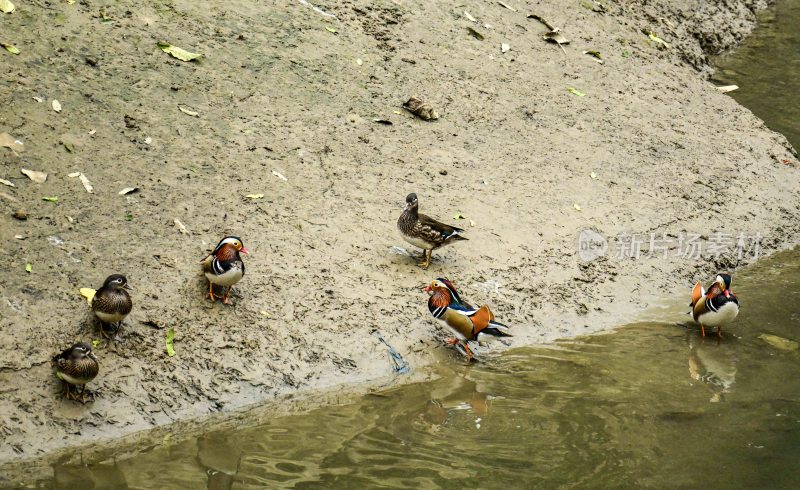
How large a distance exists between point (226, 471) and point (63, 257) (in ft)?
8.49

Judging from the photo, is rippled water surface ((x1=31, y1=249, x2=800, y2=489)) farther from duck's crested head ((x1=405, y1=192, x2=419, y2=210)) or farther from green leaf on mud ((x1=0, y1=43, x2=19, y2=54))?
green leaf on mud ((x1=0, y1=43, x2=19, y2=54))

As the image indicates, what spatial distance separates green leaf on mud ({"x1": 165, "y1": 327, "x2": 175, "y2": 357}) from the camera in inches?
309

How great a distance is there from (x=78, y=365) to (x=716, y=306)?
594cm

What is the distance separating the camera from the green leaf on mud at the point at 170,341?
784cm

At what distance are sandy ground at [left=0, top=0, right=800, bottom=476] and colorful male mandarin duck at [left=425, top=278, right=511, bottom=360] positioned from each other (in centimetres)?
39

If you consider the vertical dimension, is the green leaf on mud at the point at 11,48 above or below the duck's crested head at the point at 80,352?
above

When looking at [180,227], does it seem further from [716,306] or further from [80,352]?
[716,306]

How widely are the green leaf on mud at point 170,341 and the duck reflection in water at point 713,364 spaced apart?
4.66 meters

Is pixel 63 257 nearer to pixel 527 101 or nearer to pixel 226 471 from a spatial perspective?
pixel 226 471

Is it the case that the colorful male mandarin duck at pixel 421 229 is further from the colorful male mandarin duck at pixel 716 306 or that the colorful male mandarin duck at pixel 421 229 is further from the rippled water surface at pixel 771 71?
the rippled water surface at pixel 771 71

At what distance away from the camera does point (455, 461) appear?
23.2 ft

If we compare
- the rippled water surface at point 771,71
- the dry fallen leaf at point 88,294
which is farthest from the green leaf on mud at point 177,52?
the rippled water surface at point 771,71

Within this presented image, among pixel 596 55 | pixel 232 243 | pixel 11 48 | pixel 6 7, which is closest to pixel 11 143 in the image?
pixel 11 48

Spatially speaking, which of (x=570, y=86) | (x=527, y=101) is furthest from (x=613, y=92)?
(x=527, y=101)
